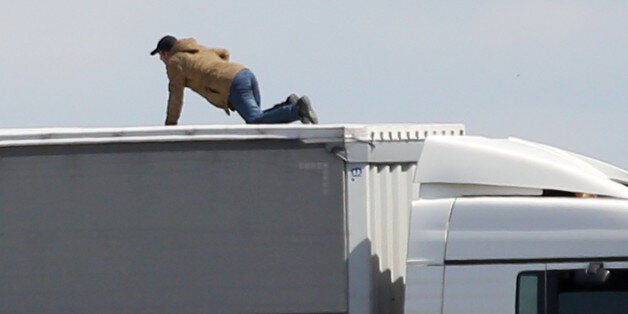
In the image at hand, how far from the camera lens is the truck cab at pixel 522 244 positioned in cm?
933

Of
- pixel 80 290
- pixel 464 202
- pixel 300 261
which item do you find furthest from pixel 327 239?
pixel 80 290

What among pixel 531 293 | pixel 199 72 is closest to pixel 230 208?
pixel 531 293

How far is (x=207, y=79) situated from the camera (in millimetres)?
13875

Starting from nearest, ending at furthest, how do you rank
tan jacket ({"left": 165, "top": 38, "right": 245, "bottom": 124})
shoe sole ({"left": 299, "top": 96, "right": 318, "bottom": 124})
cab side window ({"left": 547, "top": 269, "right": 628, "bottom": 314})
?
cab side window ({"left": 547, "top": 269, "right": 628, "bottom": 314}), shoe sole ({"left": 299, "top": 96, "right": 318, "bottom": 124}), tan jacket ({"left": 165, "top": 38, "right": 245, "bottom": 124})

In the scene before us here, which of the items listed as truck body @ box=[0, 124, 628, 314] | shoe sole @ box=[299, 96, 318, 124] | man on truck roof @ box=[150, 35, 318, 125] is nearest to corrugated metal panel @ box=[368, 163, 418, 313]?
truck body @ box=[0, 124, 628, 314]

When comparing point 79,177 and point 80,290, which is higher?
point 79,177

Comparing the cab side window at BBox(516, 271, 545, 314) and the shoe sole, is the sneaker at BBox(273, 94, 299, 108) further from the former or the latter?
the cab side window at BBox(516, 271, 545, 314)

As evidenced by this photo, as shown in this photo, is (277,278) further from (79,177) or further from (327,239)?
(79,177)

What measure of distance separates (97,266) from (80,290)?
6.8 inches

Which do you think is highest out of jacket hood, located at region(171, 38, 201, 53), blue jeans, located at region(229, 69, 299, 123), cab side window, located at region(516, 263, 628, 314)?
jacket hood, located at region(171, 38, 201, 53)

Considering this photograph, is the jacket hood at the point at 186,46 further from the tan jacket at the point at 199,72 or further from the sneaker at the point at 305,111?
the sneaker at the point at 305,111

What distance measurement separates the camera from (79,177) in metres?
9.88

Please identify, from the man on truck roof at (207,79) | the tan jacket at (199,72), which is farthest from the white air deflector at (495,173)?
the tan jacket at (199,72)

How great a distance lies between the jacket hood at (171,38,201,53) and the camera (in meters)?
13.9
